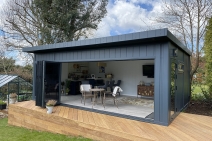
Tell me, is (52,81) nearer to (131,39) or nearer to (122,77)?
(131,39)

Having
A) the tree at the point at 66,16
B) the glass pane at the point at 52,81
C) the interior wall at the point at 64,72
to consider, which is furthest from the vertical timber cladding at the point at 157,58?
the tree at the point at 66,16

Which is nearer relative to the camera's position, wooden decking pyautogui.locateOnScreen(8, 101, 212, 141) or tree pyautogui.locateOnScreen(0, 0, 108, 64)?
wooden decking pyautogui.locateOnScreen(8, 101, 212, 141)

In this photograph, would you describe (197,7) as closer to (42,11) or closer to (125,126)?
(125,126)

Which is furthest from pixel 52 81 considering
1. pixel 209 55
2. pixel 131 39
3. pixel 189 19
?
pixel 189 19

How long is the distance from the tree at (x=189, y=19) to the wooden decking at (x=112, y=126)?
5478 millimetres

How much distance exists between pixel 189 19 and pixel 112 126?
7.91m

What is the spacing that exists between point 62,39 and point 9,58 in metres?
6.04

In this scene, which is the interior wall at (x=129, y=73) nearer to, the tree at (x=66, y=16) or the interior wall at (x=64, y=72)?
the interior wall at (x=64, y=72)

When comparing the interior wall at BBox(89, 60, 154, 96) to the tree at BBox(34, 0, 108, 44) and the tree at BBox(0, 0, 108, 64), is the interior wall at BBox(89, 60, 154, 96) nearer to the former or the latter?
the tree at BBox(34, 0, 108, 44)

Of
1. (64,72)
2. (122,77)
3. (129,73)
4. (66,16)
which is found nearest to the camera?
(64,72)

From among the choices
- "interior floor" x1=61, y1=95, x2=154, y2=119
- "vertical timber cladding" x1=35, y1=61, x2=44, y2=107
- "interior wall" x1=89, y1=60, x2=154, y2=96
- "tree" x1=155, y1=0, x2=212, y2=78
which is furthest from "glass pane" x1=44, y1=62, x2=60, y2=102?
"tree" x1=155, y1=0, x2=212, y2=78

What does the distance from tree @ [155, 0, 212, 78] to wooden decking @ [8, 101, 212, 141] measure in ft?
18.0

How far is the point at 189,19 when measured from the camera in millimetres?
8898

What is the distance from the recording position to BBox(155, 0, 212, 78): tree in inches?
329
